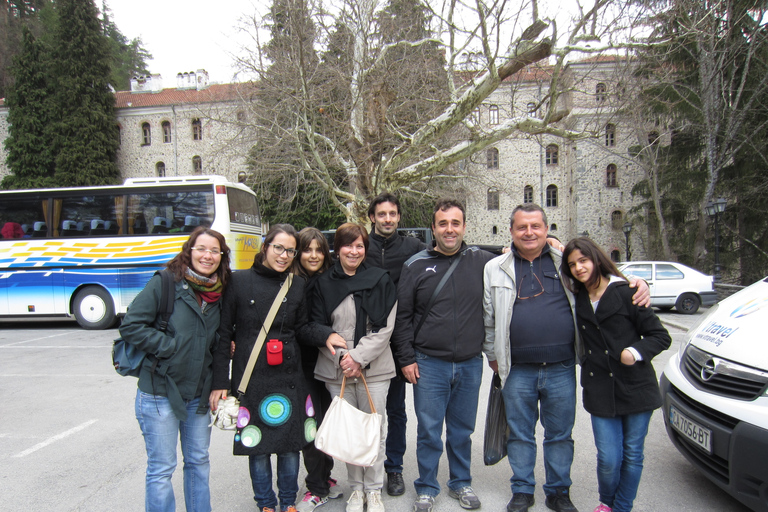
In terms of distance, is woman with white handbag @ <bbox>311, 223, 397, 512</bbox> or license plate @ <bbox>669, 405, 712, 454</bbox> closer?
license plate @ <bbox>669, 405, 712, 454</bbox>

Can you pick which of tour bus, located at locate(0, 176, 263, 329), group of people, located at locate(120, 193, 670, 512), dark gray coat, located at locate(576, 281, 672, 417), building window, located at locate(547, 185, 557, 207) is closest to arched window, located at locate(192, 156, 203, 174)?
tour bus, located at locate(0, 176, 263, 329)

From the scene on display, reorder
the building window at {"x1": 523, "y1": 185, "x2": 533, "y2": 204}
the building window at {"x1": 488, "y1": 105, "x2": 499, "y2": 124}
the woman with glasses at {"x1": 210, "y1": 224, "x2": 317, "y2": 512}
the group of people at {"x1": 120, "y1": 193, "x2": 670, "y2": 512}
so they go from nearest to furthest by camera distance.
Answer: the group of people at {"x1": 120, "y1": 193, "x2": 670, "y2": 512} < the woman with glasses at {"x1": 210, "y1": 224, "x2": 317, "y2": 512} < the building window at {"x1": 488, "y1": 105, "x2": 499, "y2": 124} < the building window at {"x1": 523, "y1": 185, "x2": 533, "y2": 204}

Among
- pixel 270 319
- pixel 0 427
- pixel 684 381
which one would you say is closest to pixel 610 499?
pixel 684 381

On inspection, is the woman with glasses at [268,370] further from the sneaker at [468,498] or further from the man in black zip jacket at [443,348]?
the sneaker at [468,498]

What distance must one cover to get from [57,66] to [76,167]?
7901 millimetres

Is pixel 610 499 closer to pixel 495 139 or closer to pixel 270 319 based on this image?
pixel 270 319

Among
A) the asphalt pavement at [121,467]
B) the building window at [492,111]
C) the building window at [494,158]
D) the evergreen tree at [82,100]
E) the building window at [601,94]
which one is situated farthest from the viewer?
the building window at [494,158]

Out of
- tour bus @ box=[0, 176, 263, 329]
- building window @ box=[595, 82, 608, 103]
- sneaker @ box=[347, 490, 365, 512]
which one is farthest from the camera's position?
building window @ box=[595, 82, 608, 103]

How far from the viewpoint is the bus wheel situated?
11.0m

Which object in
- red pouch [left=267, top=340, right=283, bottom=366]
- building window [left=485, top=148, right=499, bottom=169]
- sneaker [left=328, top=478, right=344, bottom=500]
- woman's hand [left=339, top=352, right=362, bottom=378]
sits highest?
building window [left=485, top=148, right=499, bottom=169]

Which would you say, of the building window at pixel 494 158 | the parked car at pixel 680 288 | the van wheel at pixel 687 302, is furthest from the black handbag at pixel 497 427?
the building window at pixel 494 158

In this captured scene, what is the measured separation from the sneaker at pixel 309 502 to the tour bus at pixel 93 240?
8639 mm

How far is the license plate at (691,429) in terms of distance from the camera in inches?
103

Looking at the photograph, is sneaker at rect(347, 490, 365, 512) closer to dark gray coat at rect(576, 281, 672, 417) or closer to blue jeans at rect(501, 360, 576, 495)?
blue jeans at rect(501, 360, 576, 495)
